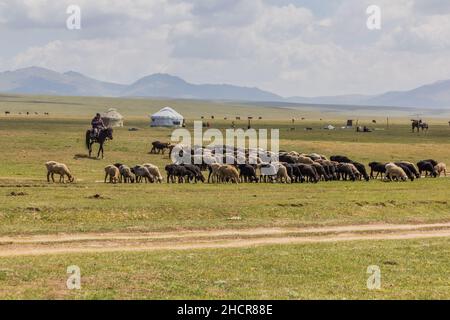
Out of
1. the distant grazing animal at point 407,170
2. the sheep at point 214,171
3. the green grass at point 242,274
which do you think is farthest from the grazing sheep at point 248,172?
the green grass at point 242,274

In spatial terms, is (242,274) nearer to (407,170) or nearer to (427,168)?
(407,170)

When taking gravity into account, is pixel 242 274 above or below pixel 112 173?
below

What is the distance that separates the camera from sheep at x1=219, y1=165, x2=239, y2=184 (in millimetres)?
41266

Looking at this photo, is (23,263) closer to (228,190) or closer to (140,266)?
(140,266)

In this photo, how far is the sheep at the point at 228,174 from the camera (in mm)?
41266

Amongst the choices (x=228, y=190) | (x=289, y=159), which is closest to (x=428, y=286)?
(x=228, y=190)

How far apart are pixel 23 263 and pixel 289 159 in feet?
108

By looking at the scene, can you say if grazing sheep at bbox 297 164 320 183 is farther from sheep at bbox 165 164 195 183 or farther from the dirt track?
the dirt track

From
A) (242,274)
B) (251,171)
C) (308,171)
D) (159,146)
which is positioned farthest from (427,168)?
(242,274)

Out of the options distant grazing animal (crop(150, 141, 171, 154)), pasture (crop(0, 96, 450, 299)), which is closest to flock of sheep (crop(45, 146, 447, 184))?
pasture (crop(0, 96, 450, 299))

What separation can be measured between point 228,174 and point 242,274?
989 inches

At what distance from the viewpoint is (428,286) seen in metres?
15.3

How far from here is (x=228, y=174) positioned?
136 feet

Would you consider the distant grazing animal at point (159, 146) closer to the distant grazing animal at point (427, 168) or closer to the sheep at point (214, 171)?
the sheep at point (214, 171)
